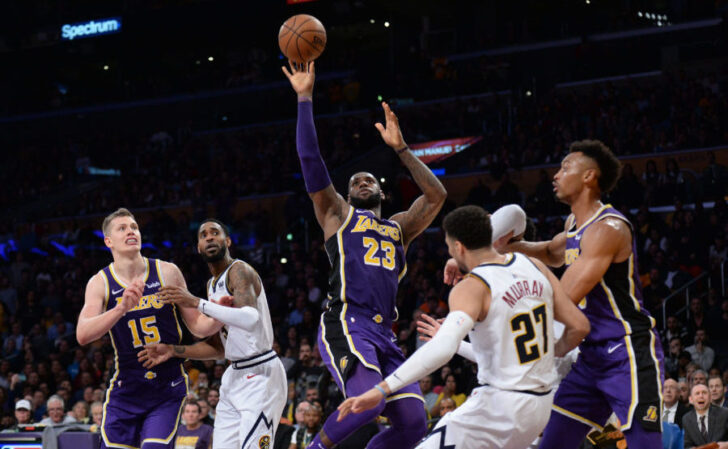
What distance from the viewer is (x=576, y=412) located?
531 cm

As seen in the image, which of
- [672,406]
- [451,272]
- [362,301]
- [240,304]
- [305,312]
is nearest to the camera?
[451,272]

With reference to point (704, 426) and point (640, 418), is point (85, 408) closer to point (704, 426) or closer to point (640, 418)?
point (704, 426)

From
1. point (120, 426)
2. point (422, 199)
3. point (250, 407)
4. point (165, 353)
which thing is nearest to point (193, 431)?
point (250, 407)

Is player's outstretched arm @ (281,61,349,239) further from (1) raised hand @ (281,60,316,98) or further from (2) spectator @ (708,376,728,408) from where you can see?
(2) spectator @ (708,376,728,408)

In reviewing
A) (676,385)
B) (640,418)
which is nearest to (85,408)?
(676,385)

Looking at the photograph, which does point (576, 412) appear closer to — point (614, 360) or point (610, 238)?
point (614, 360)

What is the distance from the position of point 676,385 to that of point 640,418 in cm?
575

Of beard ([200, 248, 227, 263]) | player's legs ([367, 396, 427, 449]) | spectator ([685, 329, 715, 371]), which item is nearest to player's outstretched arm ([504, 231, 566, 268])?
player's legs ([367, 396, 427, 449])

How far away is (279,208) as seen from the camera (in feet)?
71.1

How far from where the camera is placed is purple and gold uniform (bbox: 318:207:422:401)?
5852mm

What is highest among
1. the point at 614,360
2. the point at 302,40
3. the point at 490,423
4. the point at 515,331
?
the point at 302,40

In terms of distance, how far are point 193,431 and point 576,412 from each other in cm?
715

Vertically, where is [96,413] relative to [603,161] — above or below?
below

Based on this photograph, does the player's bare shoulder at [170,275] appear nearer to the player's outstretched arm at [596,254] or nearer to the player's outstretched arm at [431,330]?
the player's outstretched arm at [431,330]
